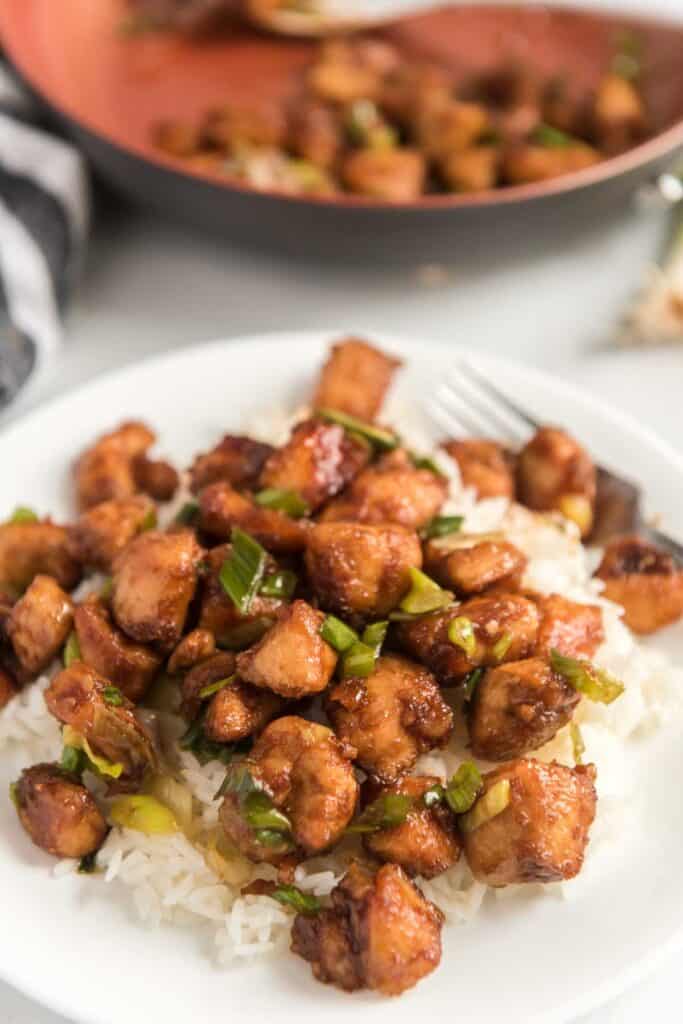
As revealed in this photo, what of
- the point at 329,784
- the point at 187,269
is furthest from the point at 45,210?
the point at 329,784

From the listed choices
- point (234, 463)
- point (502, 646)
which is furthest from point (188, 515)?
point (502, 646)

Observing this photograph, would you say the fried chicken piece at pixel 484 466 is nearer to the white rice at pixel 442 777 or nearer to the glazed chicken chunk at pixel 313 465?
the white rice at pixel 442 777

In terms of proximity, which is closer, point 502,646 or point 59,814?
point 59,814

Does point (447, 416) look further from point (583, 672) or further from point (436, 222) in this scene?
point (583, 672)

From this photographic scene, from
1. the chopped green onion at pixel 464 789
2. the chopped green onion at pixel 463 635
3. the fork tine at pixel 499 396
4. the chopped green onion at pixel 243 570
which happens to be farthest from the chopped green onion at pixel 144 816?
the fork tine at pixel 499 396

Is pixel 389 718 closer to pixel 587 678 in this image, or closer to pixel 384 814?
pixel 384 814

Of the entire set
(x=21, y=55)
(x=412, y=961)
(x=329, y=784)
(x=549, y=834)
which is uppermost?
(x=21, y=55)

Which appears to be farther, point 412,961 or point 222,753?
point 222,753
